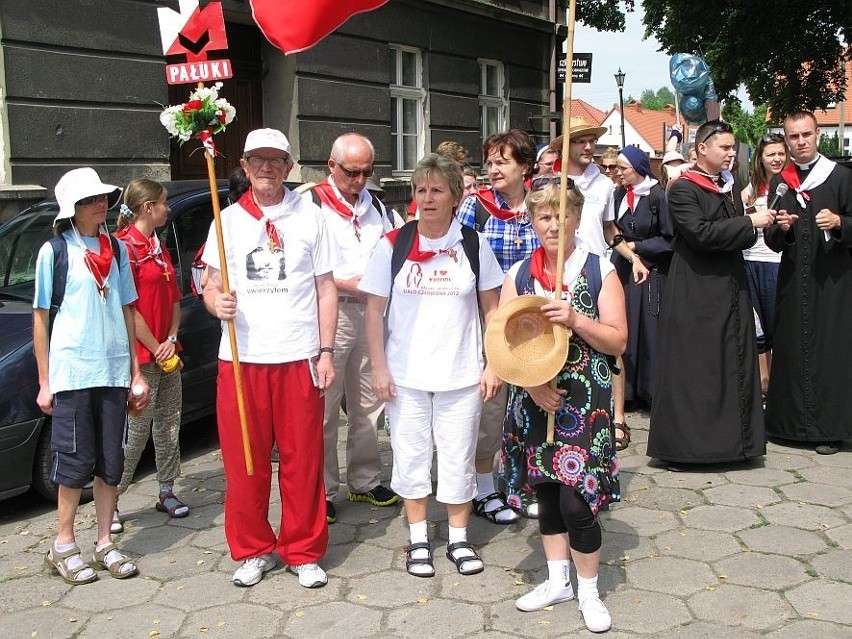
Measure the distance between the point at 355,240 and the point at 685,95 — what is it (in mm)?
6153

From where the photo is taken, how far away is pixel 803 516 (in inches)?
204

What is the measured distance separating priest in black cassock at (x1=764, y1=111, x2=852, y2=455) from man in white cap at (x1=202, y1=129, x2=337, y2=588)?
11.0 ft

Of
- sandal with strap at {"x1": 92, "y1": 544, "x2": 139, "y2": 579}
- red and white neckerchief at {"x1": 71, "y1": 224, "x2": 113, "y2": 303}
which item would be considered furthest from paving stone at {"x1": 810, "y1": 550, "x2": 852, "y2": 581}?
red and white neckerchief at {"x1": 71, "y1": 224, "x2": 113, "y2": 303}

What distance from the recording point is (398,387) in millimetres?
4516

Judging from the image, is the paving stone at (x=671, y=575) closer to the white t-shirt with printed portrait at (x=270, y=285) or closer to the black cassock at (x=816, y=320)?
the white t-shirt with printed portrait at (x=270, y=285)

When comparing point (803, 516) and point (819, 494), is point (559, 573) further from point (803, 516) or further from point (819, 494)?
point (819, 494)

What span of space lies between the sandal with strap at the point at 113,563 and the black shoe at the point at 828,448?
14.1 ft

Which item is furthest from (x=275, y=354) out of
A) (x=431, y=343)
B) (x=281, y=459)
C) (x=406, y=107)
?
(x=406, y=107)

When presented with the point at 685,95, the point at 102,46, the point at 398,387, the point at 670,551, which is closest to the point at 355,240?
the point at 398,387

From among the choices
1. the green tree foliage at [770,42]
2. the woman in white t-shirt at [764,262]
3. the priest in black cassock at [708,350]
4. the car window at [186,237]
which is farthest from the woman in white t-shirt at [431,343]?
the green tree foliage at [770,42]

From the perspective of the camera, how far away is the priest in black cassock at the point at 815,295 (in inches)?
250

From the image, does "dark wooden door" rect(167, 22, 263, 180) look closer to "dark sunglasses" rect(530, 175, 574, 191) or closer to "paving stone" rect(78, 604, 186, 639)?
"dark sunglasses" rect(530, 175, 574, 191)

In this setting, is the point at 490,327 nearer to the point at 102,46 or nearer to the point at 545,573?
the point at 545,573

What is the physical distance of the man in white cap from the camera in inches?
171
